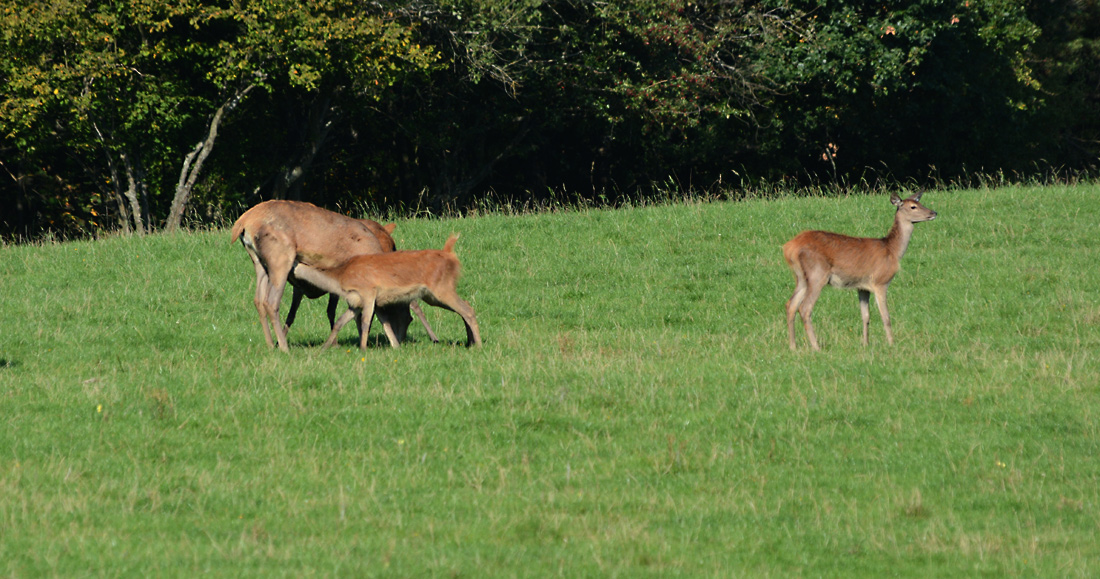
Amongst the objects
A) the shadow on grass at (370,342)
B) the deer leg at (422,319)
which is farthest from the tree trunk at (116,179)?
the deer leg at (422,319)

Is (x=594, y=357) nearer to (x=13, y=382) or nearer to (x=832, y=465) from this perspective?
(x=832, y=465)

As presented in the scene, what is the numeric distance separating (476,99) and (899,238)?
17.5m

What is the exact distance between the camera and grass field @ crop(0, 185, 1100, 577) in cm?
663

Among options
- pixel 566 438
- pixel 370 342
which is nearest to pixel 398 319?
pixel 370 342

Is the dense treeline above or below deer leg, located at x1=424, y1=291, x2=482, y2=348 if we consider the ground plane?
above

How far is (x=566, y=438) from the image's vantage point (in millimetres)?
8852

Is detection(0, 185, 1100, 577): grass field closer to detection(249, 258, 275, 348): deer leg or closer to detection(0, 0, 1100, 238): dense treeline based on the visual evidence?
detection(249, 258, 275, 348): deer leg

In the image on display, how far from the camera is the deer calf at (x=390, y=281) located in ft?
39.0

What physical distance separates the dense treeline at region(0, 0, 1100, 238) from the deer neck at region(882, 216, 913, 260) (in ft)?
39.3

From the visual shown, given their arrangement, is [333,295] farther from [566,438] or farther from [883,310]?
[883,310]

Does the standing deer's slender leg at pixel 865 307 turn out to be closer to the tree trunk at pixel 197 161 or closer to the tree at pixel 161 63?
the tree at pixel 161 63

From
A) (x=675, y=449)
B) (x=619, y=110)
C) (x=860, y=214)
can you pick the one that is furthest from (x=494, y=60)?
(x=675, y=449)

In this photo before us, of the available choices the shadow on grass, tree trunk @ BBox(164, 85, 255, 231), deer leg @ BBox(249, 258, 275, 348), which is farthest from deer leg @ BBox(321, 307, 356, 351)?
tree trunk @ BBox(164, 85, 255, 231)

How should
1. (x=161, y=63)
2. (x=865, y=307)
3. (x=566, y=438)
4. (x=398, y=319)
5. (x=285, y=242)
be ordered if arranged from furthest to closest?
(x=161, y=63) < (x=865, y=307) < (x=398, y=319) < (x=285, y=242) < (x=566, y=438)
